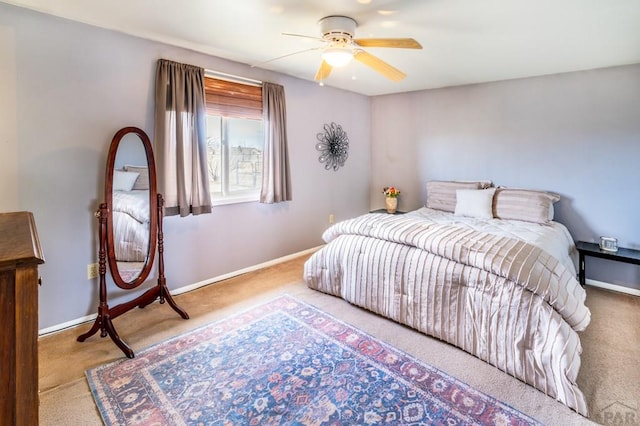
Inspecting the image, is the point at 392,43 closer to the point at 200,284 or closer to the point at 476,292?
the point at 476,292

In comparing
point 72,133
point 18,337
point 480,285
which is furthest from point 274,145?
point 18,337

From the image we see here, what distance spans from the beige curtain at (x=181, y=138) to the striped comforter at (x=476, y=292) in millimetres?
1435

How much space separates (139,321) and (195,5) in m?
2.35

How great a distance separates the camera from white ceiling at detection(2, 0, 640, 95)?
2137mm

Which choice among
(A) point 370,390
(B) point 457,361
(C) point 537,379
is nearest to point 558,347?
(C) point 537,379

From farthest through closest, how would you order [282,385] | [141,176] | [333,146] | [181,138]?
[333,146] < [181,138] < [141,176] < [282,385]

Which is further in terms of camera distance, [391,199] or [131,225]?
[391,199]

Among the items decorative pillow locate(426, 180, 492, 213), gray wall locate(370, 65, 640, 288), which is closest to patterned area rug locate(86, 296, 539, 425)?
decorative pillow locate(426, 180, 492, 213)

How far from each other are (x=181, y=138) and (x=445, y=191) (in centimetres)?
311

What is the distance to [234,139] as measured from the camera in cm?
358

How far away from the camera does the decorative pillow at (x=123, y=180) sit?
2.50m

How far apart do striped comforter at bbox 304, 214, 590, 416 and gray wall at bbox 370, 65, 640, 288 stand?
1.89 metres

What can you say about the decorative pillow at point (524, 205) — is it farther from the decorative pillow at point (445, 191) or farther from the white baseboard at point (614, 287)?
the white baseboard at point (614, 287)

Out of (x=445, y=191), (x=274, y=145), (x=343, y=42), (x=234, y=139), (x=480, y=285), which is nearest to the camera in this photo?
(x=480, y=285)
